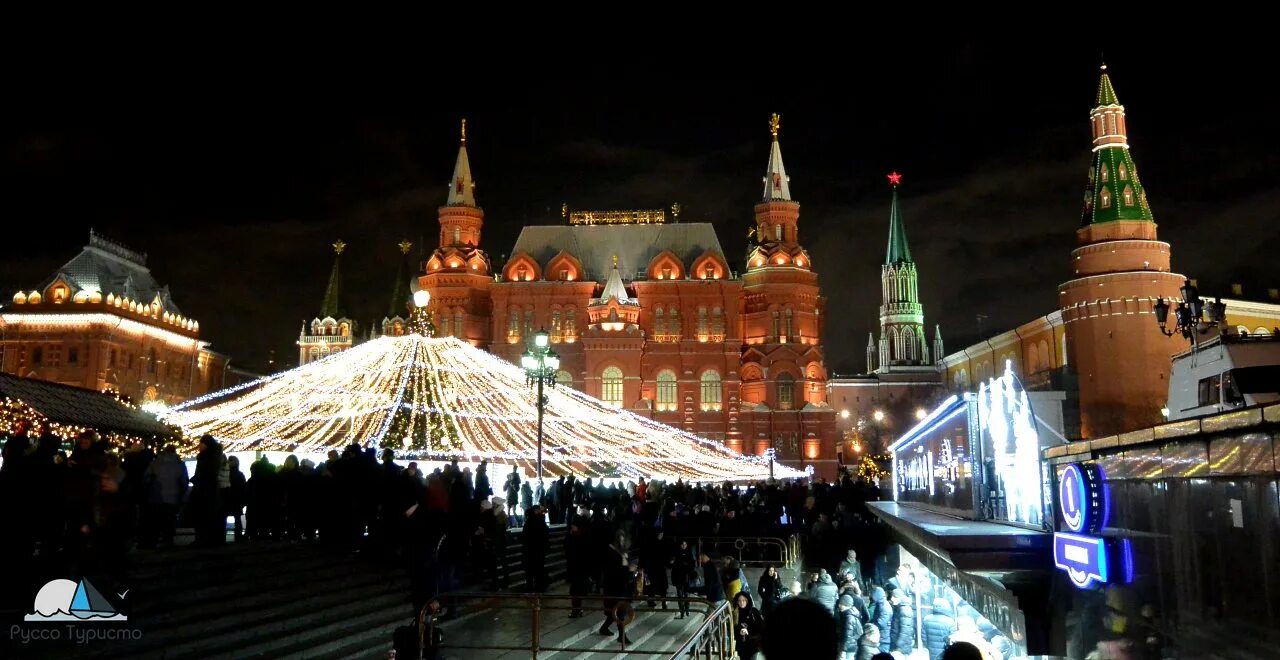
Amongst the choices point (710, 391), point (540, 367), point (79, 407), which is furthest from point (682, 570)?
point (710, 391)

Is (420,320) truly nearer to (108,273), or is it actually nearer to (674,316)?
(674,316)

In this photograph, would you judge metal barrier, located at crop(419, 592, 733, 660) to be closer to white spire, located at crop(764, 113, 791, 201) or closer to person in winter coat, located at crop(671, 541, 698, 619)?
person in winter coat, located at crop(671, 541, 698, 619)

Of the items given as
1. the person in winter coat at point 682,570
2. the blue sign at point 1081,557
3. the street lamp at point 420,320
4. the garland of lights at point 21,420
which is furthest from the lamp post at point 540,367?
the blue sign at point 1081,557

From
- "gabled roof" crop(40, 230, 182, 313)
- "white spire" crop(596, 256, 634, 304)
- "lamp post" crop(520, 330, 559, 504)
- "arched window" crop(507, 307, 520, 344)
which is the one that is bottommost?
"lamp post" crop(520, 330, 559, 504)

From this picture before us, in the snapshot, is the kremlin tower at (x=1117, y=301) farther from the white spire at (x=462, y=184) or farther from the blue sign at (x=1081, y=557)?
the blue sign at (x=1081, y=557)

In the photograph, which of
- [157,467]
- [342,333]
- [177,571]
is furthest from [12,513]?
[342,333]

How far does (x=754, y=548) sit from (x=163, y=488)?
14.4 metres

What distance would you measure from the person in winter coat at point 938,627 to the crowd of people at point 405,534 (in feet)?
0.09

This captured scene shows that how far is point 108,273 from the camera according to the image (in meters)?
65.6

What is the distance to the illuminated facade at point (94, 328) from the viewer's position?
62656mm

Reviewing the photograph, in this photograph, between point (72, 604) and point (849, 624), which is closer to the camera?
point (72, 604)

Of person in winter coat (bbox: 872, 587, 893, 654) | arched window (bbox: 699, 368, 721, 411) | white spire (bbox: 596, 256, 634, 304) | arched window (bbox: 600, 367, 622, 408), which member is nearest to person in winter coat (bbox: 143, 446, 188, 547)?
person in winter coat (bbox: 872, 587, 893, 654)

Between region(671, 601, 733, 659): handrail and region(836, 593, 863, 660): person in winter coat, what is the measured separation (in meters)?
3.19

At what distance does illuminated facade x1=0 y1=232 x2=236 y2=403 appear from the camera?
2467 inches
